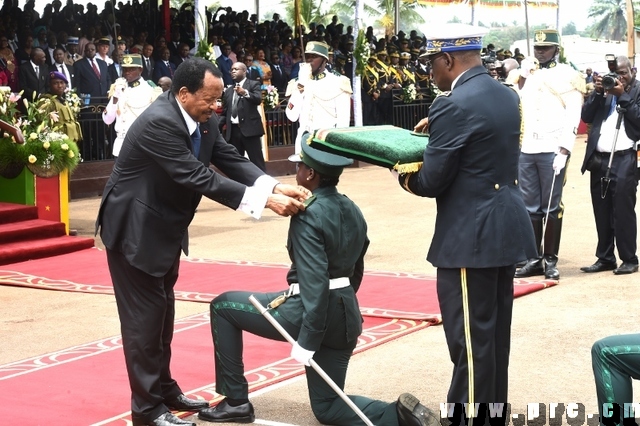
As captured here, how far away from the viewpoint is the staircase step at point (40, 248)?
10156mm

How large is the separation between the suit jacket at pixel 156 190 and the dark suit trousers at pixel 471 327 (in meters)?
1.14

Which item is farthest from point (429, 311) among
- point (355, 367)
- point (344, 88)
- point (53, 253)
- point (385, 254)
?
point (344, 88)

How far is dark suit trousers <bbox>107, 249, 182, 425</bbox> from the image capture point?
5078 mm

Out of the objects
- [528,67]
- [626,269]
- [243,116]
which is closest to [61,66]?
[243,116]

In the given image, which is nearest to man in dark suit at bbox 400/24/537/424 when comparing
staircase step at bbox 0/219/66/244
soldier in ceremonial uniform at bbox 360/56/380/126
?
staircase step at bbox 0/219/66/244

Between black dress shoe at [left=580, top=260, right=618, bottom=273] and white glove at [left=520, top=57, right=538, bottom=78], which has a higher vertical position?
white glove at [left=520, top=57, right=538, bottom=78]

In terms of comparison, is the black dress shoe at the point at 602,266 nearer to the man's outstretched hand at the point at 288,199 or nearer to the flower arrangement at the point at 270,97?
the man's outstretched hand at the point at 288,199

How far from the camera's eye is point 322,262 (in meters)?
4.80

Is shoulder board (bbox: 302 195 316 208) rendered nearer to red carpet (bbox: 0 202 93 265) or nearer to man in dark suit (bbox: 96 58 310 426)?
man in dark suit (bbox: 96 58 310 426)

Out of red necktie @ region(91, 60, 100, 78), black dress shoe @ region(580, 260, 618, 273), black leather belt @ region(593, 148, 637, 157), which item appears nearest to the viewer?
black leather belt @ region(593, 148, 637, 157)

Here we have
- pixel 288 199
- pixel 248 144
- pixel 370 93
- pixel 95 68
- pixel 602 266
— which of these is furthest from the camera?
pixel 370 93

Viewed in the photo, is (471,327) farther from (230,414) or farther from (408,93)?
(408,93)

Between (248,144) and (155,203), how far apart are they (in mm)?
8810

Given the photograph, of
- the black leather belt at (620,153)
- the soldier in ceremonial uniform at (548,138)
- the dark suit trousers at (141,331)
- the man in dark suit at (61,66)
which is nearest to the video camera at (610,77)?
the soldier in ceremonial uniform at (548,138)
